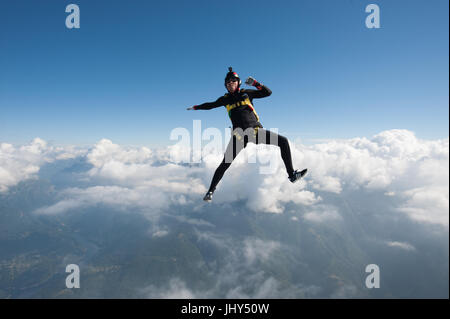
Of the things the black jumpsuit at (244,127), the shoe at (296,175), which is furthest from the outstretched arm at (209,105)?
the shoe at (296,175)

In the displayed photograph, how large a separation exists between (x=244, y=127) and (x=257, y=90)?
1.06m

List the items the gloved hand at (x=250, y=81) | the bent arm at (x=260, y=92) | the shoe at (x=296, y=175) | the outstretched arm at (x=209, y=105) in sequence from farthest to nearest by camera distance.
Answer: the outstretched arm at (x=209, y=105) < the shoe at (x=296, y=175) < the bent arm at (x=260, y=92) < the gloved hand at (x=250, y=81)

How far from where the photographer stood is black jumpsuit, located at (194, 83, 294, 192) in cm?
472

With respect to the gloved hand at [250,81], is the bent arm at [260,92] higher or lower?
lower

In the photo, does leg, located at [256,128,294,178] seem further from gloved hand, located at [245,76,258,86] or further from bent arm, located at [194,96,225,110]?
bent arm, located at [194,96,225,110]

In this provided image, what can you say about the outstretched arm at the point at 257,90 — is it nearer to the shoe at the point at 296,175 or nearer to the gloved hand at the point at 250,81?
the gloved hand at the point at 250,81

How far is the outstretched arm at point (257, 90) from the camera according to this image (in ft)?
14.9

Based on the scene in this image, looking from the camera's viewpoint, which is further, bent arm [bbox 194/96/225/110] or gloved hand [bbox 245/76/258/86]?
bent arm [bbox 194/96/225/110]

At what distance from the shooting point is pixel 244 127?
472 cm

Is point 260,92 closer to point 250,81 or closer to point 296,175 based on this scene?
point 250,81

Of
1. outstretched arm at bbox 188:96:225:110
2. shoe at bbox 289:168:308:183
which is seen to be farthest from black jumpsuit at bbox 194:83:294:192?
shoe at bbox 289:168:308:183
